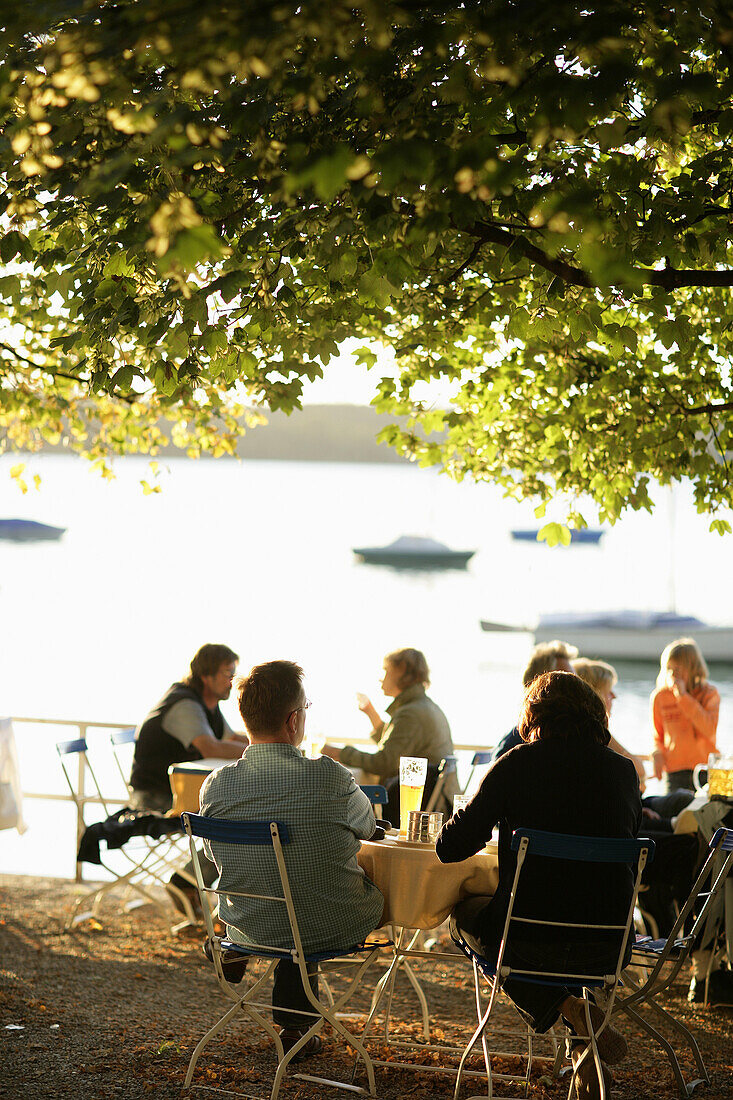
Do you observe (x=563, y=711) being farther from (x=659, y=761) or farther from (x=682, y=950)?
(x=659, y=761)

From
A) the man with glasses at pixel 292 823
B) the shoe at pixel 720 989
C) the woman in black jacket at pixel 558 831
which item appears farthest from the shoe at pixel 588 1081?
the shoe at pixel 720 989

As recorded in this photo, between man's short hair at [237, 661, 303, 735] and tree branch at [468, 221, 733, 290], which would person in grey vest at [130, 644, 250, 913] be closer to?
man's short hair at [237, 661, 303, 735]

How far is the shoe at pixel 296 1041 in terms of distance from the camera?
11.9 ft

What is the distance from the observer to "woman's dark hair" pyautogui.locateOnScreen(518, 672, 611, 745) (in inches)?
128

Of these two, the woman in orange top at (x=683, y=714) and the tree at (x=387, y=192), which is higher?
the tree at (x=387, y=192)

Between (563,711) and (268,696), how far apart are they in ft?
2.97

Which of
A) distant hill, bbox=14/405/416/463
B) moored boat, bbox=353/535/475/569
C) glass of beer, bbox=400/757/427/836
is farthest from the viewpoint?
moored boat, bbox=353/535/475/569

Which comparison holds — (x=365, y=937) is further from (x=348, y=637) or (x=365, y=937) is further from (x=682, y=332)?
(x=348, y=637)

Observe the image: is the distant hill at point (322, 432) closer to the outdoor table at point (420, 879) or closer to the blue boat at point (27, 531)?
A: the outdoor table at point (420, 879)

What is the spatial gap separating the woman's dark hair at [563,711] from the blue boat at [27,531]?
7240cm

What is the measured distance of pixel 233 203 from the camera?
9.91 feet

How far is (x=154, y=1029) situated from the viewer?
4043 millimetres

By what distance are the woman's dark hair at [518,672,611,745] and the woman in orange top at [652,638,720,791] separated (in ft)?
9.57

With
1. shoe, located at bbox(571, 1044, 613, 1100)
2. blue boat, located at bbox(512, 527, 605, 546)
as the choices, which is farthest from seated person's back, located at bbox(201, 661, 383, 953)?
blue boat, located at bbox(512, 527, 605, 546)
